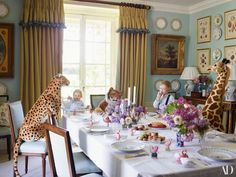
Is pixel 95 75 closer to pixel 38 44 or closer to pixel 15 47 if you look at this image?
pixel 38 44

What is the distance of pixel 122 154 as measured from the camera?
1841 millimetres

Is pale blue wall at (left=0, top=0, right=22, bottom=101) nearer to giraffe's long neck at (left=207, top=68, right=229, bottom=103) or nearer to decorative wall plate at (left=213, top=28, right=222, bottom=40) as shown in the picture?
giraffe's long neck at (left=207, top=68, right=229, bottom=103)

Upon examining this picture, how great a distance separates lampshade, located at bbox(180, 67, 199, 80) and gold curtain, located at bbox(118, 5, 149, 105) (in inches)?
30.8

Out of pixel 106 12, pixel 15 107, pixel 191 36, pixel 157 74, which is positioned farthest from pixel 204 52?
pixel 15 107

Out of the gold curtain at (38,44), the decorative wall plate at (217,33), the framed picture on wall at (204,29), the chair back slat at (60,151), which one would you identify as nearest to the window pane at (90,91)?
the gold curtain at (38,44)

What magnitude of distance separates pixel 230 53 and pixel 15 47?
363 cm

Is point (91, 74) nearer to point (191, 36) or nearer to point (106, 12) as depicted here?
point (106, 12)

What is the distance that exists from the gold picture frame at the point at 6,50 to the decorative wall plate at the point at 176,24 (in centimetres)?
311

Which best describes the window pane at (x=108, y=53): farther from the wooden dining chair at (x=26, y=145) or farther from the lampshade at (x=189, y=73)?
the wooden dining chair at (x=26, y=145)

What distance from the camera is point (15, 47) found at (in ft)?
14.4

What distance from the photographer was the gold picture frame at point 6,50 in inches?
168

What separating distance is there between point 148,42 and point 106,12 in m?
1.01

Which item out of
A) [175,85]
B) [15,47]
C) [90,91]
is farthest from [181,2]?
[15,47]

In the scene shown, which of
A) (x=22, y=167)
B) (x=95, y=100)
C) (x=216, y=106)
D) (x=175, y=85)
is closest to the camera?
(x=216, y=106)
